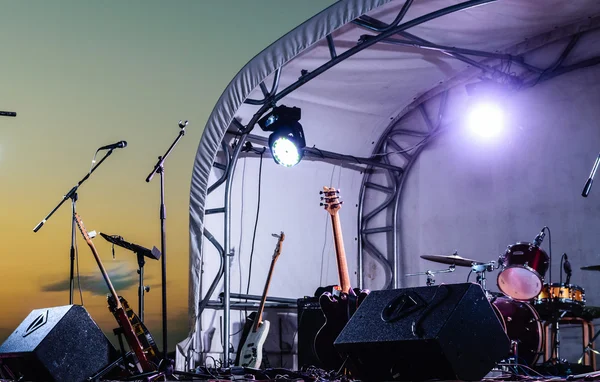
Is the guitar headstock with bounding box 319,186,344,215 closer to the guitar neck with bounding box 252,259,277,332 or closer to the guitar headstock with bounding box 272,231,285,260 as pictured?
the guitar headstock with bounding box 272,231,285,260

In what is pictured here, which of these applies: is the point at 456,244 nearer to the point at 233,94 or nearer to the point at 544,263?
the point at 544,263

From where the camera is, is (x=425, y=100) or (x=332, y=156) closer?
(x=332, y=156)

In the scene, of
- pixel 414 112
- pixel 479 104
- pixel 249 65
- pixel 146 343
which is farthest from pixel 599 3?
pixel 146 343

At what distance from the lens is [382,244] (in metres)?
8.57

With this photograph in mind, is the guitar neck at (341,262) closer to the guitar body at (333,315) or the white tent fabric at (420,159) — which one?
the guitar body at (333,315)

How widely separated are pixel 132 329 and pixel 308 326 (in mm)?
2002

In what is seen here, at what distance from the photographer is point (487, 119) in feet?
25.6

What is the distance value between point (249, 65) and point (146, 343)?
2.44 m

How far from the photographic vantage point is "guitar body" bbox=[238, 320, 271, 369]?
678 centimetres

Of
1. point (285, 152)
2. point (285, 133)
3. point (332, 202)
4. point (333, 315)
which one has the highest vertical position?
point (285, 133)

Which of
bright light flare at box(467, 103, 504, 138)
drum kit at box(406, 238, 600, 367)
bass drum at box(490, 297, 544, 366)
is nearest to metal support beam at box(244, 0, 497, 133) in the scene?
drum kit at box(406, 238, 600, 367)

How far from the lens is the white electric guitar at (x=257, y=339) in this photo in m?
6.80

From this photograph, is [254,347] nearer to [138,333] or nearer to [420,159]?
[138,333]

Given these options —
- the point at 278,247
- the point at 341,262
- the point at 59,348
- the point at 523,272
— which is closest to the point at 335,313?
the point at 341,262
